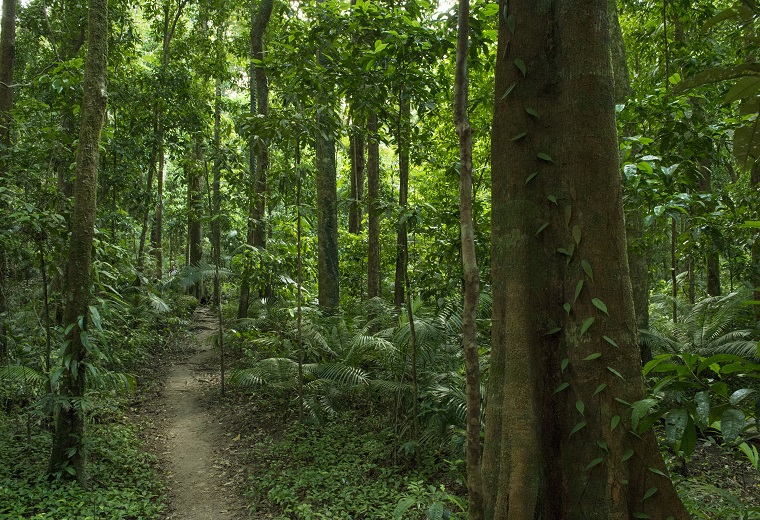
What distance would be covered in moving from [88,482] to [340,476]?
2.53 metres

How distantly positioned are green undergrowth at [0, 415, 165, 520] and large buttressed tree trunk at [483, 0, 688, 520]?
12.3ft

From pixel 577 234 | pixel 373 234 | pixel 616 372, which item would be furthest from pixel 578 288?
pixel 373 234

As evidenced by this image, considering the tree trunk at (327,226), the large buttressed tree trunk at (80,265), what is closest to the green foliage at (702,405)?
the large buttressed tree trunk at (80,265)

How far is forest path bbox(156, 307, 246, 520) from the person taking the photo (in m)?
5.22

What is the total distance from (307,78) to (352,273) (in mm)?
7579

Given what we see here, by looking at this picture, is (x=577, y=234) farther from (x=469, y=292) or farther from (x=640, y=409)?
(x=640, y=409)

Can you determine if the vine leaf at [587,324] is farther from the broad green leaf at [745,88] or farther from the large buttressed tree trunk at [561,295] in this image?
the broad green leaf at [745,88]

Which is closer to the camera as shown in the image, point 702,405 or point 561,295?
point 702,405

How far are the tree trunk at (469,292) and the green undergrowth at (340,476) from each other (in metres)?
1.13

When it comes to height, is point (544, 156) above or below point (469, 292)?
above

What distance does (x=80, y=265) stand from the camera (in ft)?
16.5

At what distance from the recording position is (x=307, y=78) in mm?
5625

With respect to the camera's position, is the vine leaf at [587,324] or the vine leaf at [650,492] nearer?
the vine leaf at [650,492]

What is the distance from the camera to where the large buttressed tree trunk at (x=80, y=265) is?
4988 millimetres
